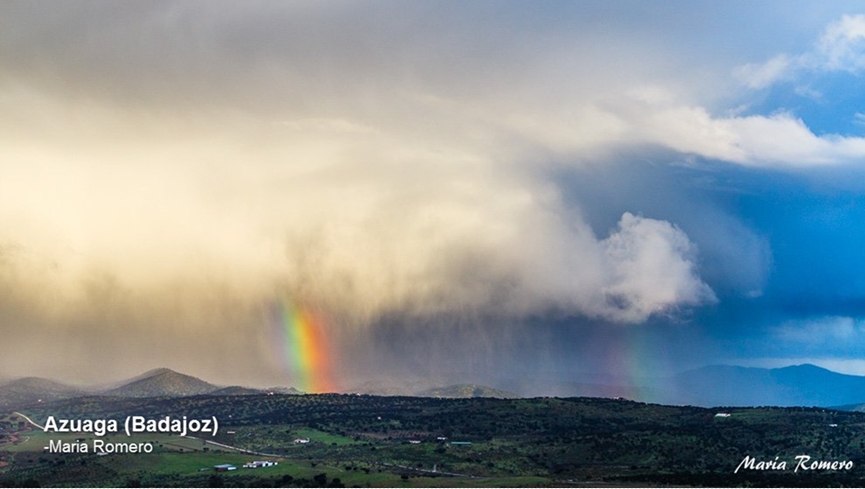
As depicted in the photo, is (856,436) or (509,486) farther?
(856,436)

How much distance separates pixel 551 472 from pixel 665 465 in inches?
1008

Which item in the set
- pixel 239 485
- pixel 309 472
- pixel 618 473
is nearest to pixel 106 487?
pixel 239 485

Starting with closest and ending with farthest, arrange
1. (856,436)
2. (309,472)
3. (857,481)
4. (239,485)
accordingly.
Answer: (857,481)
(239,485)
(309,472)
(856,436)

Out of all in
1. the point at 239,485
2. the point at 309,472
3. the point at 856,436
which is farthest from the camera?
the point at 856,436

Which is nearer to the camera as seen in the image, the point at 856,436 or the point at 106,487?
the point at 106,487

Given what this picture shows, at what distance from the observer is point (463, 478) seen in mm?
173750

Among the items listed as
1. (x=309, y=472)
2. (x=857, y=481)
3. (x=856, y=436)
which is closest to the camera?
(x=857, y=481)

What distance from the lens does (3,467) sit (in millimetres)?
193250

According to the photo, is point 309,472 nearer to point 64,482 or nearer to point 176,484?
point 176,484

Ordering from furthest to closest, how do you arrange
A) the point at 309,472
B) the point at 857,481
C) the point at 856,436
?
the point at 856,436, the point at 309,472, the point at 857,481

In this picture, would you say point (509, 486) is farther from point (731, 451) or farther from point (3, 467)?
point (3, 467)

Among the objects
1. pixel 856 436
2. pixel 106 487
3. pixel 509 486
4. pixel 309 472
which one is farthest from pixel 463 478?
pixel 856 436

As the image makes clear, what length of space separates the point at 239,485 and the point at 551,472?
68.8 meters

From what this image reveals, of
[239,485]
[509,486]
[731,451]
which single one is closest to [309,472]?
[239,485]
